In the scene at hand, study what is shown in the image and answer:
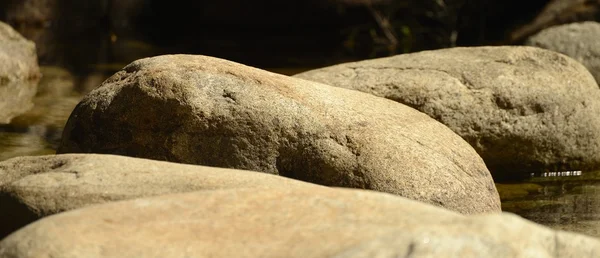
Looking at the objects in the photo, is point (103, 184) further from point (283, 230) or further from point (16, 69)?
point (16, 69)

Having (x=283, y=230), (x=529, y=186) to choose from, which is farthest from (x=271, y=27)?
(x=283, y=230)

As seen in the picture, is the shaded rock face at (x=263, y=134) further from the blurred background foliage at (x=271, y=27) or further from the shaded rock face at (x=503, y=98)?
the blurred background foliage at (x=271, y=27)

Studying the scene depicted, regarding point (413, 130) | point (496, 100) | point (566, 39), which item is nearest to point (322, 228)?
point (413, 130)

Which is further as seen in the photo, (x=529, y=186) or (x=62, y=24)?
(x=62, y=24)

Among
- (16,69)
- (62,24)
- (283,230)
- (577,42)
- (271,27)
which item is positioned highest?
(271,27)

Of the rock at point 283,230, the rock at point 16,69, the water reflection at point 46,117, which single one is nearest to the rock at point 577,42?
the water reflection at point 46,117

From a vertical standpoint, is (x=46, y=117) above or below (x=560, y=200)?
above

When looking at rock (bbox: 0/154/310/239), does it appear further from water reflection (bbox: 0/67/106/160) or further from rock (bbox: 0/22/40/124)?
rock (bbox: 0/22/40/124)

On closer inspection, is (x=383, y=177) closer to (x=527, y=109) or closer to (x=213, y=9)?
(x=527, y=109)
